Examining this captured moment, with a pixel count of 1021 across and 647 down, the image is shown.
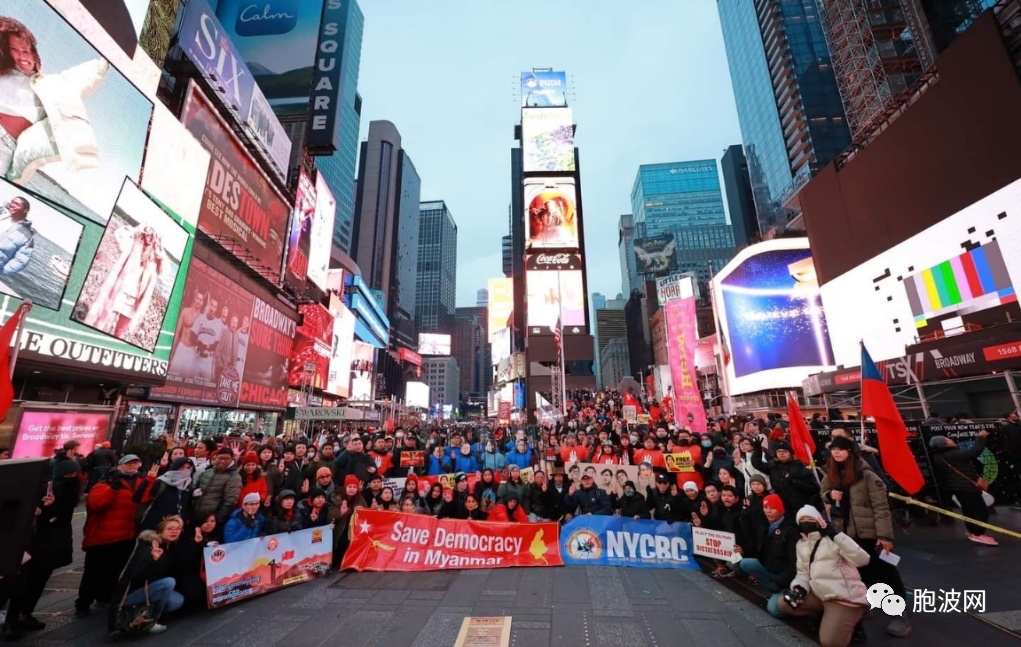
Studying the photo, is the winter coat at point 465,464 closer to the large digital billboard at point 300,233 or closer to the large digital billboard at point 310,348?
the large digital billboard at point 300,233

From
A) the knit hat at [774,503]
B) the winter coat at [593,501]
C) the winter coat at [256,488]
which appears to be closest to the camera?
the knit hat at [774,503]

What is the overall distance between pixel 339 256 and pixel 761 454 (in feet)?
237

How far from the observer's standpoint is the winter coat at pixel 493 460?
1153 cm

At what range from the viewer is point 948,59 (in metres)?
17.9

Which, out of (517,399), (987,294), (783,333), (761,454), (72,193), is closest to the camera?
(761,454)

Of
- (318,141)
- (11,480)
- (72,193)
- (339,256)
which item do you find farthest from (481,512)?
(339,256)

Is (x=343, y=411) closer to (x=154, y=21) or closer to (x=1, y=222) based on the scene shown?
(x=1, y=222)

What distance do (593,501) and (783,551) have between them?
13.4ft

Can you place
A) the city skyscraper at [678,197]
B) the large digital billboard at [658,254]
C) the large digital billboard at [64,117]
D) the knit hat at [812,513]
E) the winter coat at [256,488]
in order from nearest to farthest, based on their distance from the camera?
1. the knit hat at [812,513]
2. the winter coat at [256,488]
3. the large digital billboard at [64,117]
4. the large digital billboard at [658,254]
5. the city skyscraper at [678,197]

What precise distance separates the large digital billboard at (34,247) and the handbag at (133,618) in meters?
13.0

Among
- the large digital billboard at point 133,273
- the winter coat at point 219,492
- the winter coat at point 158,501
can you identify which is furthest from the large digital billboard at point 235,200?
the winter coat at point 158,501

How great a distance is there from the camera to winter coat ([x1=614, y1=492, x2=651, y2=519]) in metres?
8.18

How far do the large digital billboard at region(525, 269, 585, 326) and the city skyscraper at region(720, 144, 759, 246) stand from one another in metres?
63.5

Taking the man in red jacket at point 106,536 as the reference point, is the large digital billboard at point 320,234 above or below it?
above
